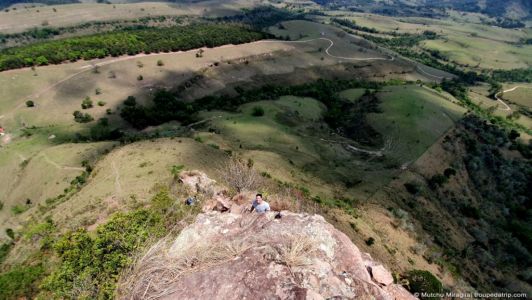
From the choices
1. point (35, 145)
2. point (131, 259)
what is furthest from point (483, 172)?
point (35, 145)

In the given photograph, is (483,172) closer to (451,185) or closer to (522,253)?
(451,185)

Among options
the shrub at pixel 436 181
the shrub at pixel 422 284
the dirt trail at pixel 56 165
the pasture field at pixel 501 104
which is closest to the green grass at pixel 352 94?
the pasture field at pixel 501 104

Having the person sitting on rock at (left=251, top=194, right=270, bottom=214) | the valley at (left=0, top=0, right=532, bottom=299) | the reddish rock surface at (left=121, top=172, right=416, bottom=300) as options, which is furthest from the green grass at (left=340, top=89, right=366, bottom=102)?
the reddish rock surface at (left=121, top=172, right=416, bottom=300)

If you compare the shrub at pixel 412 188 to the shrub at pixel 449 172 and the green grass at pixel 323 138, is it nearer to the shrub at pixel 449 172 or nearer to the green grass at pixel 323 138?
the green grass at pixel 323 138

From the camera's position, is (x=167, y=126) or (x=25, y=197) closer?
(x=25, y=197)

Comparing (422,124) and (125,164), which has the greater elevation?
(125,164)

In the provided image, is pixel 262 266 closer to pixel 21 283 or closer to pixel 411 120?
pixel 21 283
